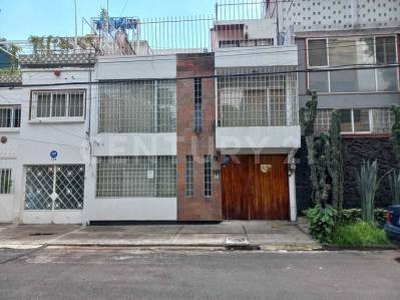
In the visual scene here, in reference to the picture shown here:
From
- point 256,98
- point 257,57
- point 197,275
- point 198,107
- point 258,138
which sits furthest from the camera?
point 198,107

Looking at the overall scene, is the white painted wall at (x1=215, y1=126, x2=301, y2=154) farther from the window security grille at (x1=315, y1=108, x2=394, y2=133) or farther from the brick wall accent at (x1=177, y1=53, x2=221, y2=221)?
the window security grille at (x1=315, y1=108, x2=394, y2=133)

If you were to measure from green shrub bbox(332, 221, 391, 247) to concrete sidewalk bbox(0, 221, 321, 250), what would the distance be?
58 cm

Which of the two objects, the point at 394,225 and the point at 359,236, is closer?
the point at 394,225

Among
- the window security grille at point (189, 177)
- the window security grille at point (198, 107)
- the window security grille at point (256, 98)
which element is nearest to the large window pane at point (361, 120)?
the window security grille at point (256, 98)

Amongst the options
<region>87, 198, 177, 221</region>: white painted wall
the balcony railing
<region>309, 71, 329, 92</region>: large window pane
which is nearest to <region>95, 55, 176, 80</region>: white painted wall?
the balcony railing

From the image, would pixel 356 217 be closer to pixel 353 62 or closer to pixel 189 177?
pixel 189 177

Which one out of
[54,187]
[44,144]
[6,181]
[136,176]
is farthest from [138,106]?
[6,181]

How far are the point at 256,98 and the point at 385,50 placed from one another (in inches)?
195

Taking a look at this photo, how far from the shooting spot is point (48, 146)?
14.1 m

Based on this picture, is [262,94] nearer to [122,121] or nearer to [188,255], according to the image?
[122,121]

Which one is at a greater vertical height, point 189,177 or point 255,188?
point 189,177

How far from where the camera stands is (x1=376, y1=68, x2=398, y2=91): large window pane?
13617 millimetres

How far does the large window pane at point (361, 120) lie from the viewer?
1359 centimetres

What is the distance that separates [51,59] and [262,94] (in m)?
7.92
